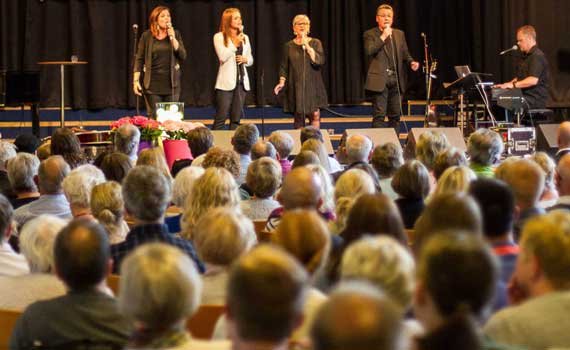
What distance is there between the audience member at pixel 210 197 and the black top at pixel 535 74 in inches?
347

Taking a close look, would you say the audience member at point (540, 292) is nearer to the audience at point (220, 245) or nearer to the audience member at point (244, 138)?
the audience at point (220, 245)

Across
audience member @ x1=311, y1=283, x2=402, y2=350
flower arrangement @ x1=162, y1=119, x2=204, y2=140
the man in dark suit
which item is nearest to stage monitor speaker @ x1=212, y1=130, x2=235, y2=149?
flower arrangement @ x1=162, y1=119, x2=204, y2=140

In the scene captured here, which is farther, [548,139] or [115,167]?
[548,139]

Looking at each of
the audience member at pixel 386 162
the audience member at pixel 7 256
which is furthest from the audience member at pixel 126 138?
the audience member at pixel 7 256

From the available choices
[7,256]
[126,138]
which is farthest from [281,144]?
[7,256]

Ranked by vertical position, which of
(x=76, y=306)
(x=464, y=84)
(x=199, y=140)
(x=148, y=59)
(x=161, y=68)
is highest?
(x=148, y=59)

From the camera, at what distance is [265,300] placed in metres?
1.98

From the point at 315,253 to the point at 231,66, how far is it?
942 cm

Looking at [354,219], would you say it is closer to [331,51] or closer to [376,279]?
[376,279]

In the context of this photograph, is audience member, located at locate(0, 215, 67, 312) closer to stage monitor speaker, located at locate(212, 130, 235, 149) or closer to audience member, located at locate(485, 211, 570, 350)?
Result: audience member, located at locate(485, 211, 570, 350)

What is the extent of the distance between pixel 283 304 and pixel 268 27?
44.2 ft

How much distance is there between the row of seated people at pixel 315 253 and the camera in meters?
2.15

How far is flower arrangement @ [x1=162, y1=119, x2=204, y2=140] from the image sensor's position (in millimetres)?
9961

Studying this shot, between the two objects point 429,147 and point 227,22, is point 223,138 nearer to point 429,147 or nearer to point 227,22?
point 227,22
